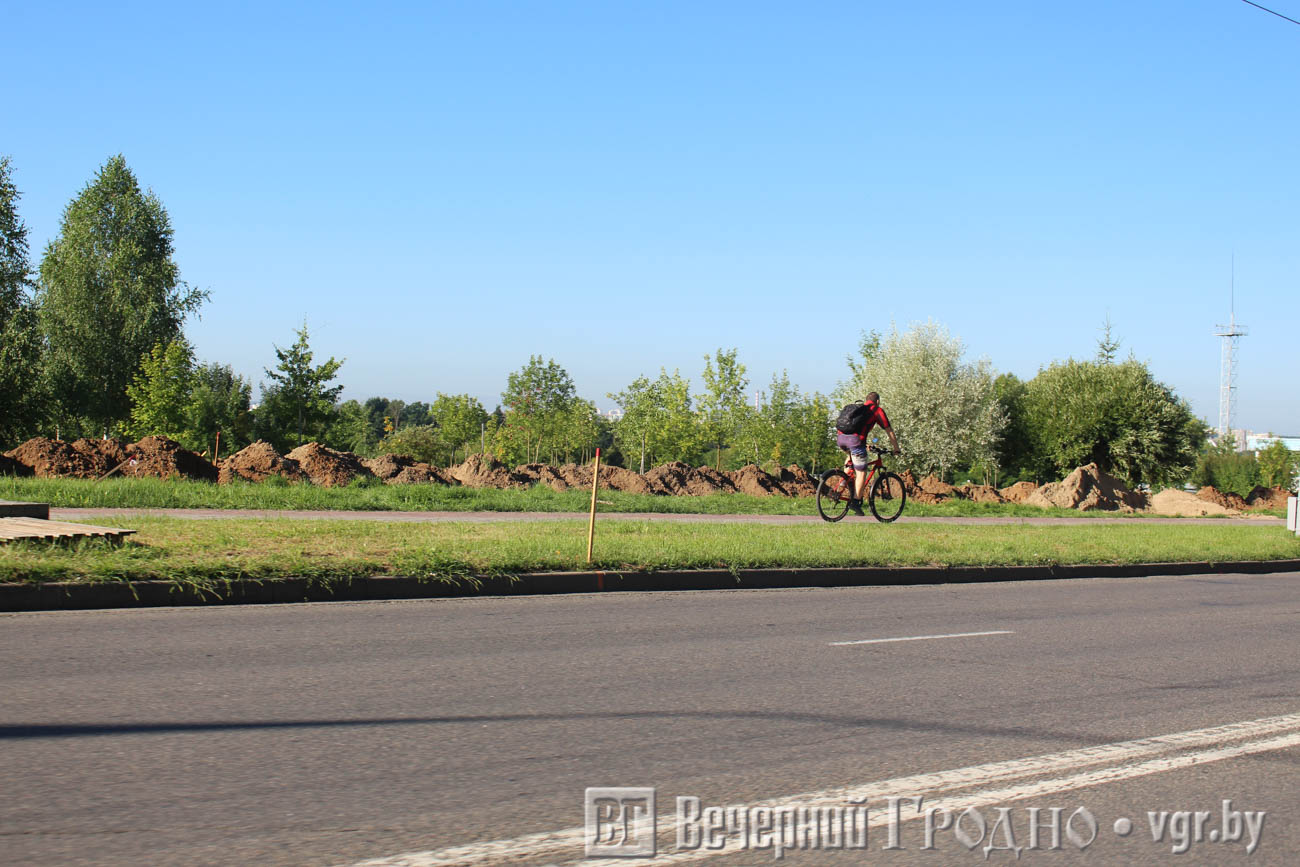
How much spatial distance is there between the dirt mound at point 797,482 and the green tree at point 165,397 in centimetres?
2798

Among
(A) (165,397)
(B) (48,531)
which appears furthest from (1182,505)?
(A) (165,397)

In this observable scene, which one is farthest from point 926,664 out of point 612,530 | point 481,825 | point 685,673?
point 612,530

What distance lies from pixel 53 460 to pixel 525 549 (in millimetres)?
14935

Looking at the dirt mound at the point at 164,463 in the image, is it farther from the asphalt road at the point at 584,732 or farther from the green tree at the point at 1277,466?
the green tree at the point at 1277,466

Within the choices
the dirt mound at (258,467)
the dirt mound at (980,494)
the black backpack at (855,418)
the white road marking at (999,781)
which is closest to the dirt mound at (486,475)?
the dirt mound at (258,467)

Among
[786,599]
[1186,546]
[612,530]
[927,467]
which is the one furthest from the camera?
[927,467]

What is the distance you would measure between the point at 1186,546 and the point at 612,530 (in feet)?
31.1

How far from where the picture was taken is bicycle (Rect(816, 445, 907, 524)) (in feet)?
59.9

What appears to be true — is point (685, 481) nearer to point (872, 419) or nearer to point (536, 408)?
point (872, 419)

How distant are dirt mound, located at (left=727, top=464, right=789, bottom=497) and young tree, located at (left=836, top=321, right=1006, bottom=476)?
17783 mm

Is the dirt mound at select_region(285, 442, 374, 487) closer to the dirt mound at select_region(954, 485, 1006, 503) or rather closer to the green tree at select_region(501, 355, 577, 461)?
the dirt mound at select_region(954, 485, 1006, 503)

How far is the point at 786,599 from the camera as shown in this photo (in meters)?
11.1

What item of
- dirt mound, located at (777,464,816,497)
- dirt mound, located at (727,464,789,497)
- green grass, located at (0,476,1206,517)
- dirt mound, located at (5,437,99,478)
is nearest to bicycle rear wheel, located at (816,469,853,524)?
green grass, located at (0,476,1206,517)

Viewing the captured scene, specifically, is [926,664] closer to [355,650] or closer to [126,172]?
[355,650]
